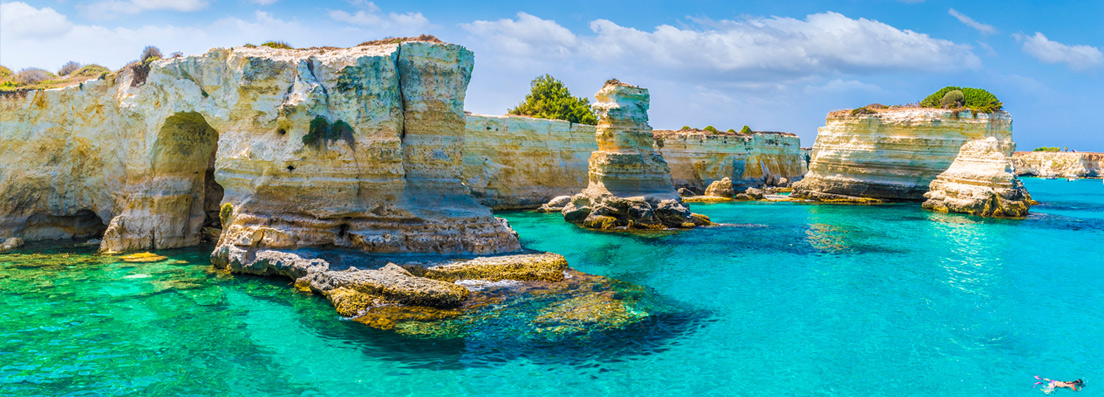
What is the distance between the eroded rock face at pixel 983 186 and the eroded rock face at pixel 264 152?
26952 millimetres

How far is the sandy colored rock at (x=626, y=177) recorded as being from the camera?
2547cm

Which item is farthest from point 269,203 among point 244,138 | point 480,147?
point 480,147

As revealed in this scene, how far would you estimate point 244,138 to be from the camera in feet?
51.3

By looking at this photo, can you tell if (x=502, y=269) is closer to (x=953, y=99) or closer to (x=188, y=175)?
(x=188, y=175)

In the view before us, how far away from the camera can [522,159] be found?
35875mm

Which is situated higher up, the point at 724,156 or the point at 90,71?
the point at 90,71

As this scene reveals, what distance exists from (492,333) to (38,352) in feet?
22.4

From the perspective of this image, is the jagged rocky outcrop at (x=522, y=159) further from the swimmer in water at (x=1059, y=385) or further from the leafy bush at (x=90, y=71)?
the swimmer in water at (x=1059, y=385)

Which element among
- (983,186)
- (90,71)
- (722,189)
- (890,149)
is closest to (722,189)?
(722,189)

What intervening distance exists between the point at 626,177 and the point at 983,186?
773 inches

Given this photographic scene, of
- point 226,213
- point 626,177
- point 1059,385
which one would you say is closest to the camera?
point 1059,385

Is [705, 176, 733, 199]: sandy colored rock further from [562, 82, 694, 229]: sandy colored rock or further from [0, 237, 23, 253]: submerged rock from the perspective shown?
[0, 237, 23, 253]: submerged rock

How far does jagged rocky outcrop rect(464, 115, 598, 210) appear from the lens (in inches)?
1341

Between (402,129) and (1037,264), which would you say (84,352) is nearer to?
(402,129)
